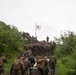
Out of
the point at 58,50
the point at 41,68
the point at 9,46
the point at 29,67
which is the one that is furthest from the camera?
the point at 58,50

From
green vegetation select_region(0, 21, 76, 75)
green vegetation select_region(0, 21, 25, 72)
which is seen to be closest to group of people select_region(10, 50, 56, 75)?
green vegetation select_region(0, 21, 76, 75)

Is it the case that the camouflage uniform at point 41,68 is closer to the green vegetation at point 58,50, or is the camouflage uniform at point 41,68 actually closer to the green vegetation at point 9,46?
the green vegetation at point 58,50

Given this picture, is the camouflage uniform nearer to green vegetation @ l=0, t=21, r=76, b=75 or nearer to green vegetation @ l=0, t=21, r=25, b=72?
green vegetation @ l=0, t=21, r=76, b=75

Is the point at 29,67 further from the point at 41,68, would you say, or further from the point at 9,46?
the point at 9,46

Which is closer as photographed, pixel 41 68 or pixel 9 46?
pixel 41 68

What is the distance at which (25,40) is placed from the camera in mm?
63156

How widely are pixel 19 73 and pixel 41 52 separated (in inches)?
916

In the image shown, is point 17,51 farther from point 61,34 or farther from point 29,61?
point 29,61

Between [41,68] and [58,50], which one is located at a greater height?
[58,50]

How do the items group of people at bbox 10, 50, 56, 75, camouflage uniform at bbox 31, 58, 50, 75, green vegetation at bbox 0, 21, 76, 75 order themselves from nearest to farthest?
group of people at bbox 10, 50, 56, 75 → camouflage uniform at bbox 31, 58, 50, 75 → green vegetation at bbox 0, 21, 76, 75

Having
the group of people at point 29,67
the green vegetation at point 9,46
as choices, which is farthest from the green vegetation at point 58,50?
the group of people at point 29,67

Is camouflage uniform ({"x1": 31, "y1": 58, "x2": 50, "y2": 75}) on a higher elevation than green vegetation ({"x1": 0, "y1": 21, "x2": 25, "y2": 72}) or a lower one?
lower

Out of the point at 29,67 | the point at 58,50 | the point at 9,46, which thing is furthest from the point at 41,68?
the point at 58,50

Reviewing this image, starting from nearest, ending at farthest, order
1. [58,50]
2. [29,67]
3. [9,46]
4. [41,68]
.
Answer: [41,68], [29,67], [9,46], [58,50]
